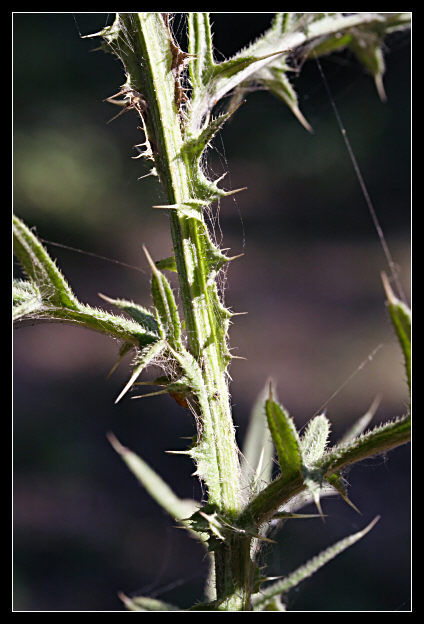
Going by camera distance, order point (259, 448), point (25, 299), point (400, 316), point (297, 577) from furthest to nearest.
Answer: point (259, 448) → point (297, 577) → point (25, 299) → point (400, 316)

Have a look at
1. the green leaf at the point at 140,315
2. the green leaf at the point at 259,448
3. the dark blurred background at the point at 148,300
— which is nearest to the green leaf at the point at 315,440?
the green leaf at the point at 259,448

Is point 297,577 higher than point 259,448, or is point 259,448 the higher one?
point 259,448

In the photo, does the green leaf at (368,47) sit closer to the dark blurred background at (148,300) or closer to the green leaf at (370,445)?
the green leaf at (370,445)

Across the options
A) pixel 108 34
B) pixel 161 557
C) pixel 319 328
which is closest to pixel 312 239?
pixel 319 328

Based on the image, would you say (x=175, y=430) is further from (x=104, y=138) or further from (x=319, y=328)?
(x=104, y=138)

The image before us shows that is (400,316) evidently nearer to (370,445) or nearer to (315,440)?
(370,445)

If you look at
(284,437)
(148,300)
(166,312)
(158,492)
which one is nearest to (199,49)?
(166,312)

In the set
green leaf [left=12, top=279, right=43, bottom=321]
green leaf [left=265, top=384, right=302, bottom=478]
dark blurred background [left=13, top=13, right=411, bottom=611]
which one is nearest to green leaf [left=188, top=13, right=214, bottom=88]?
green leaf [left=12, top=279, right=43, bottom=321]
